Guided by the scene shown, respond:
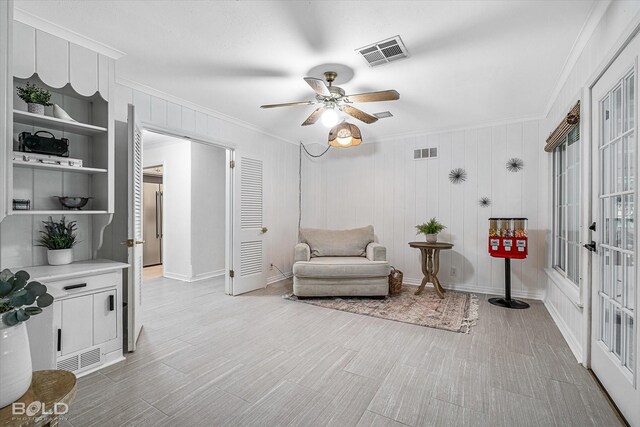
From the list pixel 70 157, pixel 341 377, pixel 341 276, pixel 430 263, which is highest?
pixel 70 157

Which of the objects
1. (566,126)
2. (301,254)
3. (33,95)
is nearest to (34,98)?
(33,95)

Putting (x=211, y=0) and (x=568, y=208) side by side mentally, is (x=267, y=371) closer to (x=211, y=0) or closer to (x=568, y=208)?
(x=211, y=0)

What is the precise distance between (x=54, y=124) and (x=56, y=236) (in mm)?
813

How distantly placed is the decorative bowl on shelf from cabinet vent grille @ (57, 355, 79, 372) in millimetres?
1063

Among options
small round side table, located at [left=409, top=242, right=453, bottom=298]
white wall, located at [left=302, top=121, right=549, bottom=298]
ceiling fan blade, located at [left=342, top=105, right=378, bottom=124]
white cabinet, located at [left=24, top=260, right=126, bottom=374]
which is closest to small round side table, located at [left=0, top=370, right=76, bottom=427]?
white cabinet, located at [left=24, top=260, right=126, bottom=374]

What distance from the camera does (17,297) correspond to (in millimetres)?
833

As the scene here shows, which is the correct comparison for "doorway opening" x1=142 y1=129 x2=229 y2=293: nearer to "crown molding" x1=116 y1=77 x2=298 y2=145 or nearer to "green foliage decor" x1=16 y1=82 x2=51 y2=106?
"crown molding" x1=116 y1=77 x2=298 y2=145

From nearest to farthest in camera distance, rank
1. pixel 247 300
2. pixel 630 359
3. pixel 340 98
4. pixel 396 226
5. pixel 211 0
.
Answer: pixel 630 359, pixel 211 0, pixel 340 98, pixel 247 300, pixel 396 226

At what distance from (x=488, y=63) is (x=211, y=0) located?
218 cm

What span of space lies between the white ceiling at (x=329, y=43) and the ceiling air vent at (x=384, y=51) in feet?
0.18

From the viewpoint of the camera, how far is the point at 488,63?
253cm

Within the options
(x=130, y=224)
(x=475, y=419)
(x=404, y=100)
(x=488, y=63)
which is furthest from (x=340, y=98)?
(x=475, y=419)

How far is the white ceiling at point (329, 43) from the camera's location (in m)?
1.88

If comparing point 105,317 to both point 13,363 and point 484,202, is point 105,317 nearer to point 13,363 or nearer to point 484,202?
point 13,363
